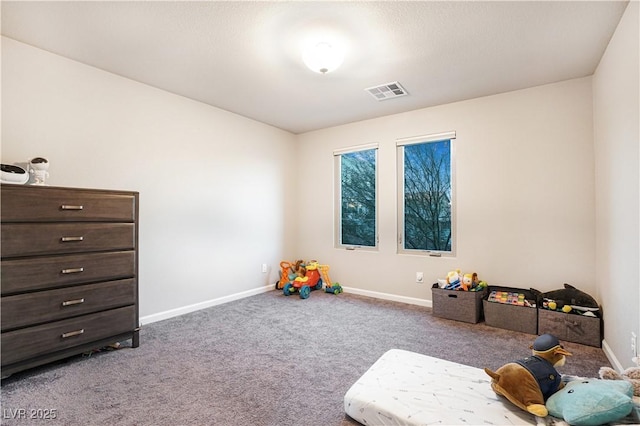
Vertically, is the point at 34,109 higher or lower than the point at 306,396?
higher

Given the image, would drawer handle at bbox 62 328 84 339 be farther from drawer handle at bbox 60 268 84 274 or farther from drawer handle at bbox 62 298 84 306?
drawer handle at bbox 60 268 84 274

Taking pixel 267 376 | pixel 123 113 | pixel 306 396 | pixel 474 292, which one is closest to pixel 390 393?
pixel 306 396

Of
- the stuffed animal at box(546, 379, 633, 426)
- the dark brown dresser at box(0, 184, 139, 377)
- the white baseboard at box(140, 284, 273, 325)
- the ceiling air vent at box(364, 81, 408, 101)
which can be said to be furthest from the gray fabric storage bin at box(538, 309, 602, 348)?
the dark brown dresser at box(0, 184, 139, 377)

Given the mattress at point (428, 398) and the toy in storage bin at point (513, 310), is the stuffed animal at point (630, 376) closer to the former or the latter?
the mattress at point (428, 398)

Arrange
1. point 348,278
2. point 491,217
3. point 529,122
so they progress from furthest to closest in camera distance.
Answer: point 348,278
point 491,217
point 529,122

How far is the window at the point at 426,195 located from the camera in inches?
152

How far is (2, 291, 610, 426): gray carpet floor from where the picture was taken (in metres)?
1.75

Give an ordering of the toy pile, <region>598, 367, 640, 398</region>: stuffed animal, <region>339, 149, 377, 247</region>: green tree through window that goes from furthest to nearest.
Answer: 1. <region>339, 149, 377, 247</region>: green tree through window
2. the toy pile
3. <region>598, 367, 640, 398</region>: stuffed animal

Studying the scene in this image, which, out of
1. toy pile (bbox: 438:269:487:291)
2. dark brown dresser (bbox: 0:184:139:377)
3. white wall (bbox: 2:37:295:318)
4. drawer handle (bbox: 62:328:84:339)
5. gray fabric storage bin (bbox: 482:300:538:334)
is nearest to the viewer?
dark brown dresser (bbox: 0:184:139:377)

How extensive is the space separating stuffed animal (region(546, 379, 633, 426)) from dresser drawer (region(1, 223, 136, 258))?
3.02m

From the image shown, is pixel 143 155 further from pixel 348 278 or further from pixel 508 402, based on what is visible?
pixel 508 402

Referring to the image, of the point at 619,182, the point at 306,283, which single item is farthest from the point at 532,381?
the point at 306,283

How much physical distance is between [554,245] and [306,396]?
2.94 metres

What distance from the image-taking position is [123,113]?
307cm
